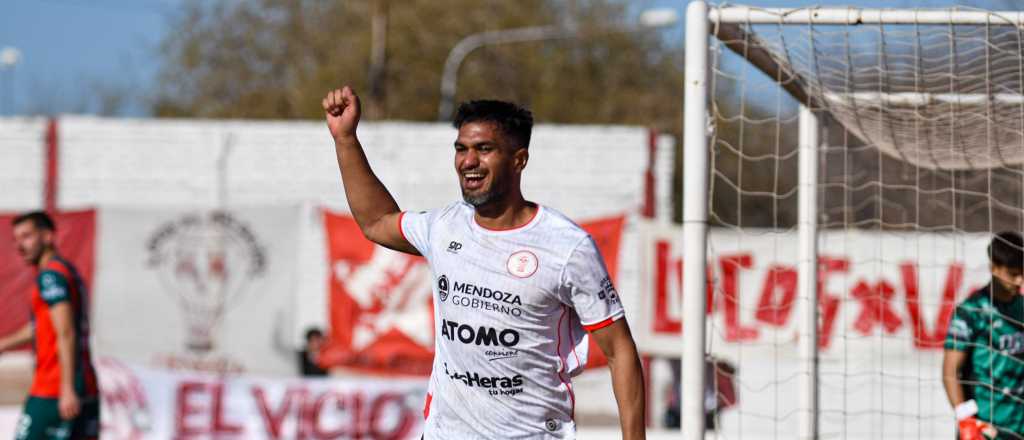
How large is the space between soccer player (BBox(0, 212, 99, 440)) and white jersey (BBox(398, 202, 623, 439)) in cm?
383

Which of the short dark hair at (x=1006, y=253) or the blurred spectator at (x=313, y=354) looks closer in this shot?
the short dark hair at (x=1006, y=253)

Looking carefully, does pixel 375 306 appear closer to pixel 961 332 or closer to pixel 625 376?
pixel 961 332

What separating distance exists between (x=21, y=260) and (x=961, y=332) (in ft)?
35.4

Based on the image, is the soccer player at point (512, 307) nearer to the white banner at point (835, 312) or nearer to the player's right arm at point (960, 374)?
the player's right arm at point (960, 374)

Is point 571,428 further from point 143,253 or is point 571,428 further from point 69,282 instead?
point 143,253

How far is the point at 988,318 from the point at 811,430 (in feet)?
3.35

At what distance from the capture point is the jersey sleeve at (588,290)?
3.86 metres

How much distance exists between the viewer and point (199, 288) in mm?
14781

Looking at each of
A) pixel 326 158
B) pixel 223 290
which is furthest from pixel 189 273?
pixel 326 158

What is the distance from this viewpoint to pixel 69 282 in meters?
7.23

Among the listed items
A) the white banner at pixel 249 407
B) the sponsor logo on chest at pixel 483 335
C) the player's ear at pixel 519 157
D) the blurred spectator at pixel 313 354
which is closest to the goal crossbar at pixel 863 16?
the player's ear at pixel 519 157

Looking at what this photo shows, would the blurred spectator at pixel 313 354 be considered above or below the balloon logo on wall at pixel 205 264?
below

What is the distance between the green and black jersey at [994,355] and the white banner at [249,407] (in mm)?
5051

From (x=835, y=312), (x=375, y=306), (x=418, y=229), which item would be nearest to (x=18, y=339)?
(x=418, y=229)
